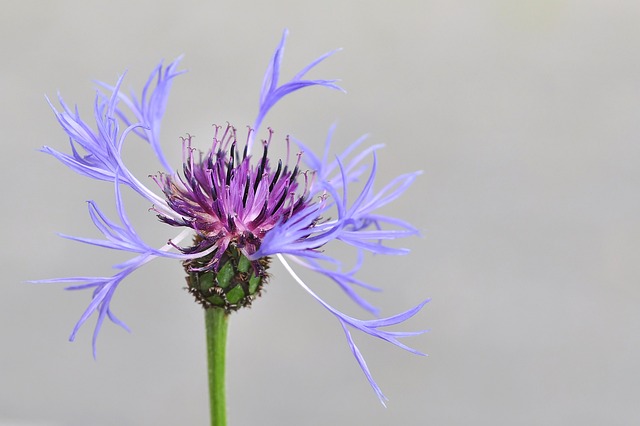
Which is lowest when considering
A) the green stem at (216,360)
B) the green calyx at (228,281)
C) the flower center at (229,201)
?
the green stem at (216,360)

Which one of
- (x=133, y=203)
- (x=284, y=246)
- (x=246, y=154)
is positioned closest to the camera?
(x=284, y=246)

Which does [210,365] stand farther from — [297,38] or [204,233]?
[297,38]

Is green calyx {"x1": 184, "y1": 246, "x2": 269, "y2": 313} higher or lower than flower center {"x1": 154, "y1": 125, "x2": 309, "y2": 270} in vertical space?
lower

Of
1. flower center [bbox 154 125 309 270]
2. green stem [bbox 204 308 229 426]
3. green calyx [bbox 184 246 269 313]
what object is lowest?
green stem [bbox 204 308 229 426]

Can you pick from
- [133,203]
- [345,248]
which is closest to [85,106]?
[133,203]

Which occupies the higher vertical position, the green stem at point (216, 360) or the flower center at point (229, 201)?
the flower center at point (229, 201)

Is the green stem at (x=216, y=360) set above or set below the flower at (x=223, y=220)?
below
